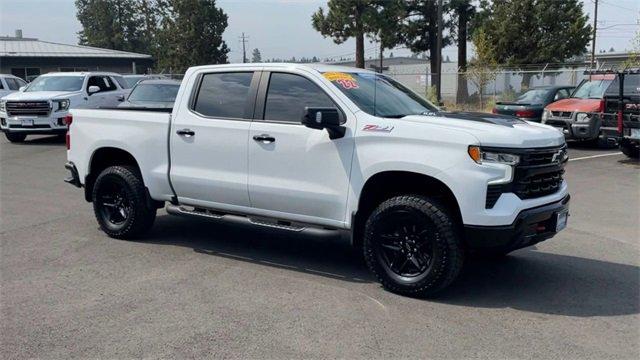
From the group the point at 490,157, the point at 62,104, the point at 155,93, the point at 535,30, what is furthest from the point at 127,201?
the point at 535,30

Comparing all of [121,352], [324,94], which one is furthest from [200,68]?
[121,352]

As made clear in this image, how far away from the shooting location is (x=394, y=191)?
5.47 meters

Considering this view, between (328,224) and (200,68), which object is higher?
(200,68)

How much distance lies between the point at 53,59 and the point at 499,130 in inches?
1737

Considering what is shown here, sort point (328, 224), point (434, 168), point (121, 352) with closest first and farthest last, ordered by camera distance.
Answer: point (121, 352)
point (434, 168)
point (328, 224)

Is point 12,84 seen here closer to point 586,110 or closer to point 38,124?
point 38,124

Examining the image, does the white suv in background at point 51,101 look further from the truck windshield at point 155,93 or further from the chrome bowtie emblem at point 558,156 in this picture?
the chrome bowtie emblem at point 558,156

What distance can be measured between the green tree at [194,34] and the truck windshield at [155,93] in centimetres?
3727

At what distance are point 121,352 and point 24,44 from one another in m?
50.2

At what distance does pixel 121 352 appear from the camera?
4.15 meters

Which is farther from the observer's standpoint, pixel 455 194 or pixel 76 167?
pixel 76 167

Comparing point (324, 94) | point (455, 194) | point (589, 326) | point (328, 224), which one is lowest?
point (589, 326)

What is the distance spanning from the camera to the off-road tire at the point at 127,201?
267 inches

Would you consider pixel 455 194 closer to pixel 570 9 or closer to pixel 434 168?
pixel 434 168
